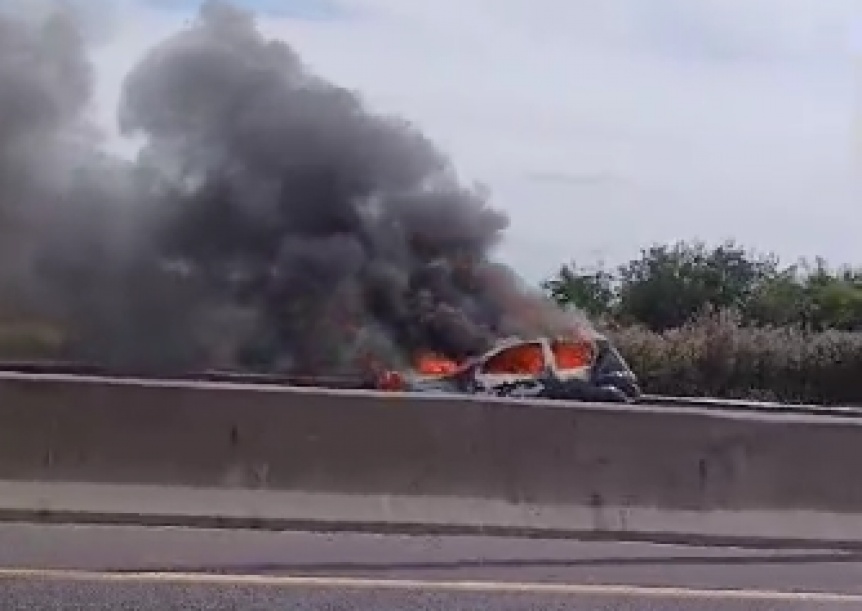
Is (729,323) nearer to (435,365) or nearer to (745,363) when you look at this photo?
(745,363)

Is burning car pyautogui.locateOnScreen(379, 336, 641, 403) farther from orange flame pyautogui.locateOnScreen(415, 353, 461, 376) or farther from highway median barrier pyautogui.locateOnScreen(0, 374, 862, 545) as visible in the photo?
highway median barrier pyautogui.locateOnScreen(0, 374, 862, 545)

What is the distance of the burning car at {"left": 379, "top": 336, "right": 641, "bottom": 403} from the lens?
24.2 meters

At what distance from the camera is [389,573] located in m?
8.58

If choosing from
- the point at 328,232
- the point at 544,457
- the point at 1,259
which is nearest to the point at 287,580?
the point at 544,457

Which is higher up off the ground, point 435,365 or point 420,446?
point 435,365

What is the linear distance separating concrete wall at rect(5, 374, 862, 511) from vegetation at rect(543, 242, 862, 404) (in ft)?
78.8

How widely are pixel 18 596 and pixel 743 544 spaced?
4246 millimetres

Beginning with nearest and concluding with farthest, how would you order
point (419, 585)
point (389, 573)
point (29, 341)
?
point (419, 585) < point (389, 573) < point (29, 341)

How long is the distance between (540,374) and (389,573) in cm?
1614

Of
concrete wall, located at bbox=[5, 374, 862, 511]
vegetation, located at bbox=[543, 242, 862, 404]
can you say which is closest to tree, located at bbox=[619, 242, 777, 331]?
vegetation, located at bbox=[543, 242, 862, 404]

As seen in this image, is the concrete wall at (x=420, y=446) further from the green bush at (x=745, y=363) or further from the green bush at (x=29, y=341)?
the green bush at (x=745, y=363)

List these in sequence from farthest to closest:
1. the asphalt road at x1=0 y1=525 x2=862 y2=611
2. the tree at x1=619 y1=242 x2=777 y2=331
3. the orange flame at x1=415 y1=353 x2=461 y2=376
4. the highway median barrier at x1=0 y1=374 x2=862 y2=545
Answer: the tree at x1=619 y1=242 x2=777 y2=331 < the orange flame at x1=415 y1=353 x2=461 y2=376 < the highway median barrier at x1=0 y1=374 x2=862 y2=545 < the asphalt road at x1=0 y1=525 x2=862 y2=611

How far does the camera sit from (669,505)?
1016 centimetres

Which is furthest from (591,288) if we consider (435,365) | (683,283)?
(435,365)
